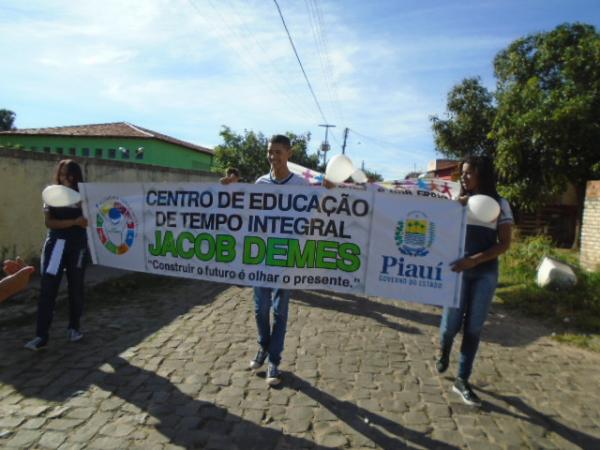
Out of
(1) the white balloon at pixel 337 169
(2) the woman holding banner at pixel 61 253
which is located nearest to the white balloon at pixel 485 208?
(1) the white balloon at pixel 337 169

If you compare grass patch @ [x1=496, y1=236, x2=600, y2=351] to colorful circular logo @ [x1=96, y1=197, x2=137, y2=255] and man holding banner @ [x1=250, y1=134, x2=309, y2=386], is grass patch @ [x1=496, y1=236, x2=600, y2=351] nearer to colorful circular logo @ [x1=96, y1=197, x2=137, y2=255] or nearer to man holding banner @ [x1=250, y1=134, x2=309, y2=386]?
→ man holding banner @ [x1=250, y1=134, x2=309, y2=386]

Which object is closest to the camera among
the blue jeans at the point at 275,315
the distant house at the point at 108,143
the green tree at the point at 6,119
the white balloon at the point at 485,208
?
the white balloon at the point at 485,208

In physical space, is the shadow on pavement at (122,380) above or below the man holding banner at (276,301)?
below

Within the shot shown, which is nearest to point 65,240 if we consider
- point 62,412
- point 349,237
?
point 62,412

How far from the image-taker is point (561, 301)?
729cm

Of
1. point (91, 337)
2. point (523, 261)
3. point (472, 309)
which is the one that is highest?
point (472, 309)

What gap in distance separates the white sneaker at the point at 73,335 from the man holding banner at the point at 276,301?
2.03m

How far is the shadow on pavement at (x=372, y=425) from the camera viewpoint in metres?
3.09

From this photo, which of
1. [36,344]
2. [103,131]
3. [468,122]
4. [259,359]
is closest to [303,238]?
[259,359]

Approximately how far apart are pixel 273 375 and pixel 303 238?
3.98 feet

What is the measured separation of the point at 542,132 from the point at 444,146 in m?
7.38

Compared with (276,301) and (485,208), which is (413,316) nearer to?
(276,301)

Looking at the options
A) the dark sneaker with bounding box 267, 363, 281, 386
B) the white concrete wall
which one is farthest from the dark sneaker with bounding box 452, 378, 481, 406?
the white concrete wall

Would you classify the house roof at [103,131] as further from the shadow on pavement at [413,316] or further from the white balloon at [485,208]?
the white balloon at [485,208]
